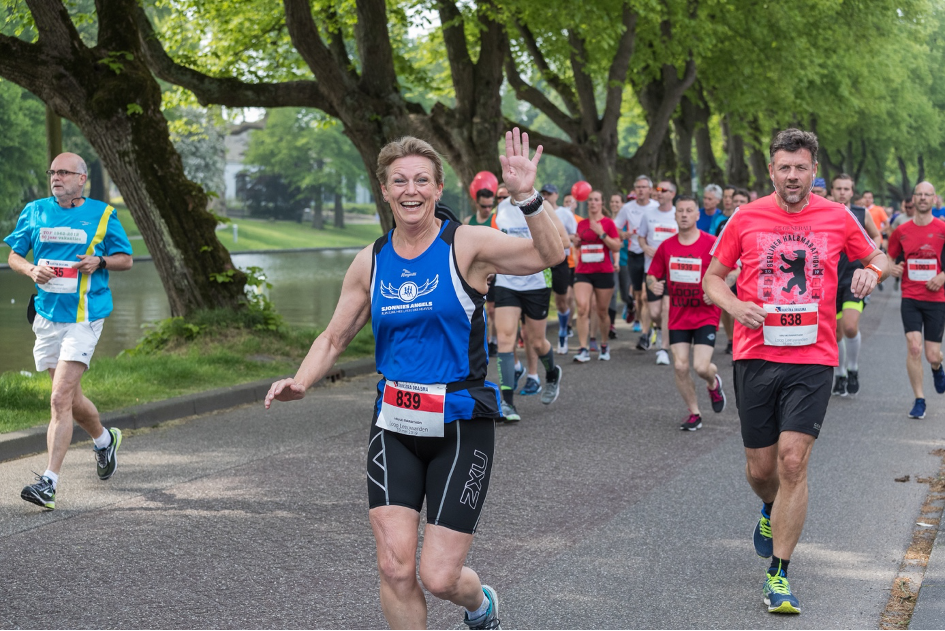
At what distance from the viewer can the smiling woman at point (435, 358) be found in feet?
12.9

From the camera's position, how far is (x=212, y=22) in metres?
20.5

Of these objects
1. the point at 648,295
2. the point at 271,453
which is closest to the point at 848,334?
the point at 648,295

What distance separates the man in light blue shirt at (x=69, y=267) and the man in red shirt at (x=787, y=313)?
3.97 meters

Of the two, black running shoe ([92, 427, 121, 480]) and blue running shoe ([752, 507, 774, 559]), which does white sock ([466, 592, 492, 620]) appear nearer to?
blue running shoe ([752, 507, 774, 559])

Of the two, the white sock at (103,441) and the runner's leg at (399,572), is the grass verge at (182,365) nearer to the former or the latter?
the white sock at (103,441)

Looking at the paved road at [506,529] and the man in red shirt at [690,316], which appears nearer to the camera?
the paved road at [506,529]

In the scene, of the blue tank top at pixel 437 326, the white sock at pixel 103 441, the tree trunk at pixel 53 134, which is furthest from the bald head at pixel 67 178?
the tree trunk at pixel 53 134

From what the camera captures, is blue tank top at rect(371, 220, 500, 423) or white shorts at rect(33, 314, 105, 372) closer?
blue tank top at rect(371, 220, 500, 423)

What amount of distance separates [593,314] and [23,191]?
4029cm

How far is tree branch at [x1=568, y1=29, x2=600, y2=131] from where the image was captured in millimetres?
23641

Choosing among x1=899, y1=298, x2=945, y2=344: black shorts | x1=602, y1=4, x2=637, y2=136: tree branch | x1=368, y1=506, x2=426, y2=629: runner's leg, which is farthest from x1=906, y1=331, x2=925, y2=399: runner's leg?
x1=602, y1=4, x2=637, y2=136: tree branch

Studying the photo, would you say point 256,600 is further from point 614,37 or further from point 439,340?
point 614,37

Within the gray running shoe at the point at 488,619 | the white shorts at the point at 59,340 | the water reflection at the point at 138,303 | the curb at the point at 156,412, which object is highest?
the white shorts at the point at 59,340

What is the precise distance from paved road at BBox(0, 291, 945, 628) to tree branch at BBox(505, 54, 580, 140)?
49.1 ft
